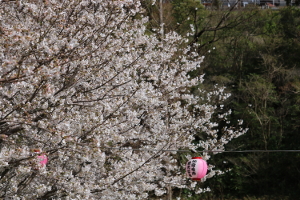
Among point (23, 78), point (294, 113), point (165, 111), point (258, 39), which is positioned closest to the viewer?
point (23, 78)

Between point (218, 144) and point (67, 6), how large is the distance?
17.1 feet

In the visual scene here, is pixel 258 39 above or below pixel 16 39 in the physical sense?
above

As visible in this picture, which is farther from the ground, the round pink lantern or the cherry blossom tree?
the cherry blossom tree

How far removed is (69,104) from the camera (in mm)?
4629

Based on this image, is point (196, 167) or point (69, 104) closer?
point (69, 104)

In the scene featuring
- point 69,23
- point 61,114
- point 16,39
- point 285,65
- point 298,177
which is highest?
point 285,65

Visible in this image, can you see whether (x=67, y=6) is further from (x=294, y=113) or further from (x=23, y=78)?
(x=294, y=113)

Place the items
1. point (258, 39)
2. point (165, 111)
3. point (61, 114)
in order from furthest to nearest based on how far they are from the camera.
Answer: point (258, 39) < point (165, 111) < point (61, 114)

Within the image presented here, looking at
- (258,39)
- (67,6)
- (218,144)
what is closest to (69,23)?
(67,6)

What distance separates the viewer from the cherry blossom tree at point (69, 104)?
4.05m

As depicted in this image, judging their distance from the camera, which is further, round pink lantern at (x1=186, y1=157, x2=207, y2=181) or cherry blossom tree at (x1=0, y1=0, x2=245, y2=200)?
round pink lantern at (x1=186, y1=157, x2=207, y2=181)

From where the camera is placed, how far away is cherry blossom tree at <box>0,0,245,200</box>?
405cm

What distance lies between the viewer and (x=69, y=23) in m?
5.33

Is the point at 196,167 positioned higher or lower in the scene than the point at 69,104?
lower
